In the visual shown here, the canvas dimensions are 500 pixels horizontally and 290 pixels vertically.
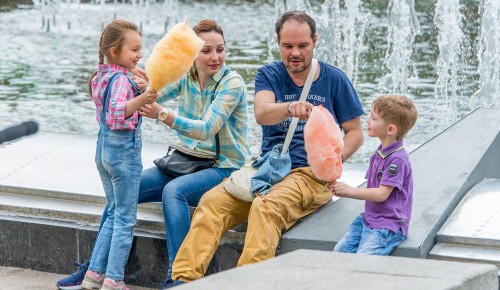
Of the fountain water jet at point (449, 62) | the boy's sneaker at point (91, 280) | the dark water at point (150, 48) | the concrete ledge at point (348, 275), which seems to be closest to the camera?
the concrete ledge at point (348, 275)

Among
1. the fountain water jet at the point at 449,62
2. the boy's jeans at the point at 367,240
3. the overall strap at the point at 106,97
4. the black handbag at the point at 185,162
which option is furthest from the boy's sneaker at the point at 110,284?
the fountain water jet at the point at 449,62

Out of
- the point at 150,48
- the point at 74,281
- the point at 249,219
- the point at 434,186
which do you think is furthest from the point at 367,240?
the point at 150,48

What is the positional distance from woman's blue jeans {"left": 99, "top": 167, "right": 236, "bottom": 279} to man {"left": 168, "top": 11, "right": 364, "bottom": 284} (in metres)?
0.14

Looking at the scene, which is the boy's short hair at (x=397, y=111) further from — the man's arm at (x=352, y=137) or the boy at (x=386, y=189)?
the man's arm at (x=352, y=137)

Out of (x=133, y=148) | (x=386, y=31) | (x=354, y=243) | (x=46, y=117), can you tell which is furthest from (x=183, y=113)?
(x=386, y=31)

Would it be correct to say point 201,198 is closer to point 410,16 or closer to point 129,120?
point 129,120

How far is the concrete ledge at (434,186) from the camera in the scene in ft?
16.9

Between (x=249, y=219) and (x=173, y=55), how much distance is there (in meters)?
0.89

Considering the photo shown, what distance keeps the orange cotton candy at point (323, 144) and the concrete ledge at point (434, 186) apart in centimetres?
39

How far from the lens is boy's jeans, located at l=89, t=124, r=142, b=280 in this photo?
534cm

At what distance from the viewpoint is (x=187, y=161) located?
5.68m

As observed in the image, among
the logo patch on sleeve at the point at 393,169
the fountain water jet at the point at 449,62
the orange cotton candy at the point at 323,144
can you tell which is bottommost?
the fountain water jet at the point at 449,62

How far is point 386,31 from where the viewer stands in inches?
731

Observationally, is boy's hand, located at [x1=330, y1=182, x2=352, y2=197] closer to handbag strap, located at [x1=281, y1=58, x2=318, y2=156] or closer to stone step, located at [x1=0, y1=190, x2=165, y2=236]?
handbag strap, located at [x1=281, y1=58, x2=318, y2=156]
